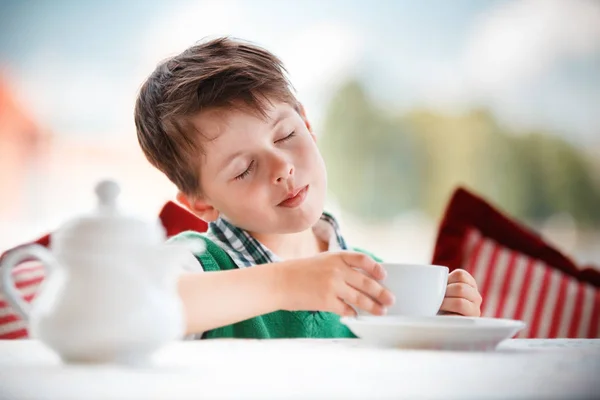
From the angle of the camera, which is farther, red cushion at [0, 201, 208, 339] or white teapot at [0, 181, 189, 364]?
red cushion at [0, 201, 208, 339]

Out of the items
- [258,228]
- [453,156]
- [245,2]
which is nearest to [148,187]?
[245,2]

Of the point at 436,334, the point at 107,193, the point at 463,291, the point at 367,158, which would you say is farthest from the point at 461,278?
the point at 367,158

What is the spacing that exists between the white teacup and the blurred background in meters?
2.74

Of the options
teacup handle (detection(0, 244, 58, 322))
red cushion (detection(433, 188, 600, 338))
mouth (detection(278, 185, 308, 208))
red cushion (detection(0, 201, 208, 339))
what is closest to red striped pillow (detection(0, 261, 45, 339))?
red cushion (detection(0, 201, 208, 339))

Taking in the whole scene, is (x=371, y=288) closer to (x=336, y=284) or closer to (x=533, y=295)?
(x=336, y=284)

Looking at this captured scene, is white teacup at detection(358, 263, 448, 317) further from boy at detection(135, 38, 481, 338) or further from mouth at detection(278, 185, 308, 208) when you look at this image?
mouth at detection(278, 185, 308, 208)

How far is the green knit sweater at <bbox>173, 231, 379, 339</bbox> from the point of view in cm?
145

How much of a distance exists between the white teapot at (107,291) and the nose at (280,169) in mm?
712

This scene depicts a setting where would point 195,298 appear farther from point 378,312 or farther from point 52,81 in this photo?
point 52,81

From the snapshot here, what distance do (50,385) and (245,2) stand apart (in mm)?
3542

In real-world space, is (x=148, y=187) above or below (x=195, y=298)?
above

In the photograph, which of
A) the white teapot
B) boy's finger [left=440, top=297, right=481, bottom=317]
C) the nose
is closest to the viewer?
the white teapot

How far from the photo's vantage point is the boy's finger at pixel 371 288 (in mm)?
934

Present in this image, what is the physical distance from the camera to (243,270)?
1072 mm
